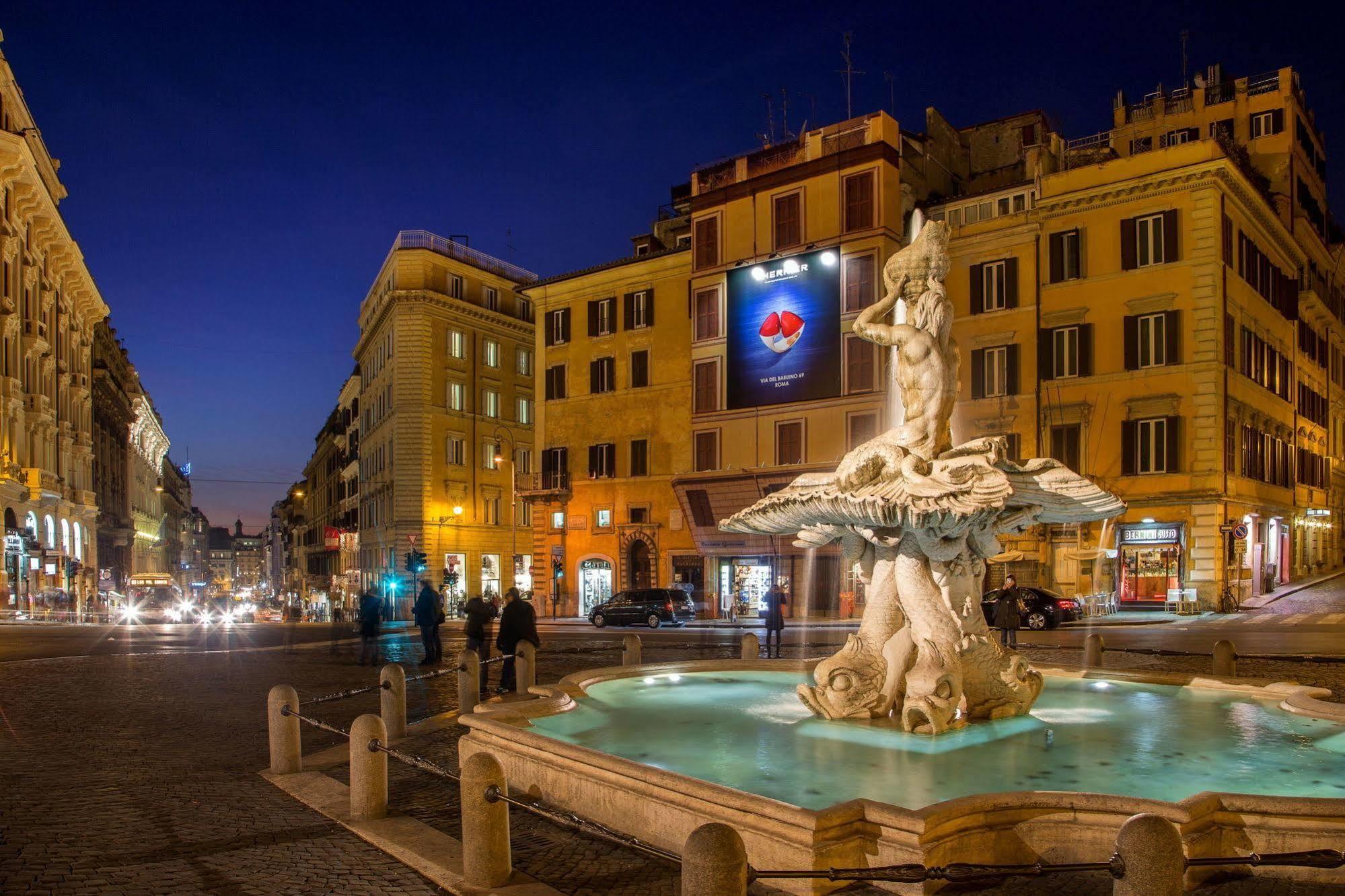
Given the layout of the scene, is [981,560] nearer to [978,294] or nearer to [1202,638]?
[1202,638]

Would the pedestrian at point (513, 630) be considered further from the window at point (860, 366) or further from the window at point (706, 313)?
the window at point (706, 313)

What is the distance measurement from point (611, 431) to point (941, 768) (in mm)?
36541

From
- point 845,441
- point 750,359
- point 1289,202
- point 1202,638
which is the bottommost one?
point 1202,638

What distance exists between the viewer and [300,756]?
9.55 m

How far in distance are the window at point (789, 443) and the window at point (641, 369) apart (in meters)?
7.03

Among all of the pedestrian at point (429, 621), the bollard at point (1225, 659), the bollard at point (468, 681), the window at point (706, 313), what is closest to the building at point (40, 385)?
the pedestrian at point (429, 621)

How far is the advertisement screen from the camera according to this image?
36500 mm

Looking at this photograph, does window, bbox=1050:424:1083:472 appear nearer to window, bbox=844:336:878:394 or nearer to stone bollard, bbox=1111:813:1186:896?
window, bbox=844:336:878:394

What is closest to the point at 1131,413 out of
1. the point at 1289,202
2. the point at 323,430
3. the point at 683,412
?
the point at 683,412

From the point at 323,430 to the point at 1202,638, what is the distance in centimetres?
8135

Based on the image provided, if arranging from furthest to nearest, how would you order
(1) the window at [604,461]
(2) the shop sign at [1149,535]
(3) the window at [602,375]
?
1. (3) the window at [602,375]
2. (1) the window at [604,461]
3. (2) the shop sign at [1149,535]

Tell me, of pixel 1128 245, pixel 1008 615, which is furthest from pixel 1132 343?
pixel 1008 615

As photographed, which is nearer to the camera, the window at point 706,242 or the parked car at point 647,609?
the parked car at point 647,609

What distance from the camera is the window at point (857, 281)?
35.8 meters
